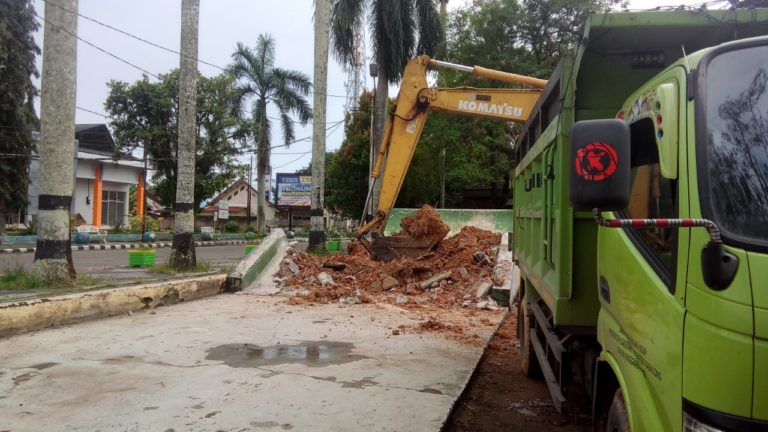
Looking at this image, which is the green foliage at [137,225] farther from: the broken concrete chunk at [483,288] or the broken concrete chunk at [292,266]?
the broken concrete chunk at [483,288]

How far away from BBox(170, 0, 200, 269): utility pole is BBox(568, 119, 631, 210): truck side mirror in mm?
11120

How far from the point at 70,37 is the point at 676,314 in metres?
9.50

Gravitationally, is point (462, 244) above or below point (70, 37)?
below

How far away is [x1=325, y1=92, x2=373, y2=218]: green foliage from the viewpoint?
3603 centimetres

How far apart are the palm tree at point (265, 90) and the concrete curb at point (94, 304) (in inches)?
961

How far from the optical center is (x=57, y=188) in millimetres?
8703

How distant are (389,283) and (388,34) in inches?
475

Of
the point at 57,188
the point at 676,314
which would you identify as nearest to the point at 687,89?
the point at 676,314

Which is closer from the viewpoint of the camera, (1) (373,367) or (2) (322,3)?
(1) (373,367)

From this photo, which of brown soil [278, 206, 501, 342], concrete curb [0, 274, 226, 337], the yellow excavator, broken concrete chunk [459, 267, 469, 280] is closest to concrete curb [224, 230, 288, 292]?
brown soil [278, 206, 501, 342]

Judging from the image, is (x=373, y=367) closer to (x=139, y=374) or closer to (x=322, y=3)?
(x=139, y=374)

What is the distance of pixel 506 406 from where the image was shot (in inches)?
189

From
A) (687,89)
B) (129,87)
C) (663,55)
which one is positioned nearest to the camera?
(687,89)

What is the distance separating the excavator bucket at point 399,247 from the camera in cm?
1241
